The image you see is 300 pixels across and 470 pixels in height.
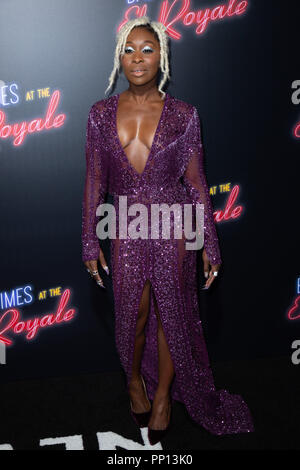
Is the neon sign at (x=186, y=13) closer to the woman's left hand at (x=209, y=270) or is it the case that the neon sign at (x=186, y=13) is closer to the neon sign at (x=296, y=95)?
the neon sign at (x=296, y=95)

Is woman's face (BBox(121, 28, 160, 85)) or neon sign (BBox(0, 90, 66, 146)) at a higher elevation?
woman's face (BBox(121, 28, 160, 85))

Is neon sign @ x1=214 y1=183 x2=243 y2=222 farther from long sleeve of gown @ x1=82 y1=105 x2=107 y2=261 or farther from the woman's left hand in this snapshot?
long sleeve of gown @ x1=82 y1=105 x2=107 y2=261

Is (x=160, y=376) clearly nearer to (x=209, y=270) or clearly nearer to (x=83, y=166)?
(x=209, y=270)

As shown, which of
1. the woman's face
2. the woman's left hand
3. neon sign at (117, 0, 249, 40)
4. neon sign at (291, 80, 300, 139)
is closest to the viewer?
the woman's face

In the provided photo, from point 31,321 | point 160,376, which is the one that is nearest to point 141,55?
point 160,376

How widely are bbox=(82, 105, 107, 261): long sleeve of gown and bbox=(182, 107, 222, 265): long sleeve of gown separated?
364mm

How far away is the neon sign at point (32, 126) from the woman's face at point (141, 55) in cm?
57

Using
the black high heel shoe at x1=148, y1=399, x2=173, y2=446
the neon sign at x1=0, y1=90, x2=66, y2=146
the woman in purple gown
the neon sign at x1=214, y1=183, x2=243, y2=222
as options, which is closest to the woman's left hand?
the woman in purple gown

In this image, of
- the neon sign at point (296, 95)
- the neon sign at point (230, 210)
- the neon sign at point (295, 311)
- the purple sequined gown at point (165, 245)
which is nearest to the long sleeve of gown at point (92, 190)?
the purple sequined gown at point (165, 245)

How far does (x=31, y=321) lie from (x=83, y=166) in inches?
35.1

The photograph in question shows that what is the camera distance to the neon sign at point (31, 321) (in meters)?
2.67

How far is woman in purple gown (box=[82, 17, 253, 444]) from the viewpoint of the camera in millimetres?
2027

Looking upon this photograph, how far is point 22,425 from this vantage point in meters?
2.41

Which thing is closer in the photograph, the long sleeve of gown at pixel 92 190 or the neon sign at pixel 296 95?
the long sleeve of gown at pixel 92 190
